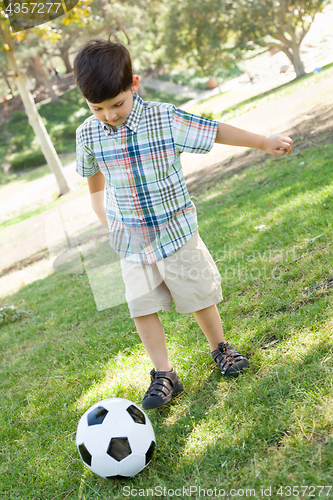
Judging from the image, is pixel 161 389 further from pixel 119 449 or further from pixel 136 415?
pixel 119 449

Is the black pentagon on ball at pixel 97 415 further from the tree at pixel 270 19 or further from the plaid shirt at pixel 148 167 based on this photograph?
the tree at pixel 270 19

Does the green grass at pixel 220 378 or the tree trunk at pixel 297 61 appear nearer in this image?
the green grass at pixel 220 378

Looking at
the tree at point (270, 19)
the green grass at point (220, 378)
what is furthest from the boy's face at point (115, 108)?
the tree at point (270, 19)

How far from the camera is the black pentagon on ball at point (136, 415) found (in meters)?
1.97

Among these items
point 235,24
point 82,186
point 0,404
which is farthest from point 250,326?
point 235,24

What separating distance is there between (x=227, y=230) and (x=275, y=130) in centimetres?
509

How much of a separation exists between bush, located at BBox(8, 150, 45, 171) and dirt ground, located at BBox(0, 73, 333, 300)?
11.1 meters

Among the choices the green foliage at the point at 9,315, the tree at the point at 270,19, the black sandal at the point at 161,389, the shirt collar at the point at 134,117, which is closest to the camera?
the shirt collar at the point at 134,117

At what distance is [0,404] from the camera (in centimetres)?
291

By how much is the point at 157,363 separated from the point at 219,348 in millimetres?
368

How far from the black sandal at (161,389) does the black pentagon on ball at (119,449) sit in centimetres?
34

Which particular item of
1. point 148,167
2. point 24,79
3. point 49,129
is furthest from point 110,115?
point 49,129

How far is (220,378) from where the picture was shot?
234 cm

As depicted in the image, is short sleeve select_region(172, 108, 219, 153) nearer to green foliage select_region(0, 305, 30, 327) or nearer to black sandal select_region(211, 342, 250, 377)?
black sandal select_region(211, 342, 250, 377)
